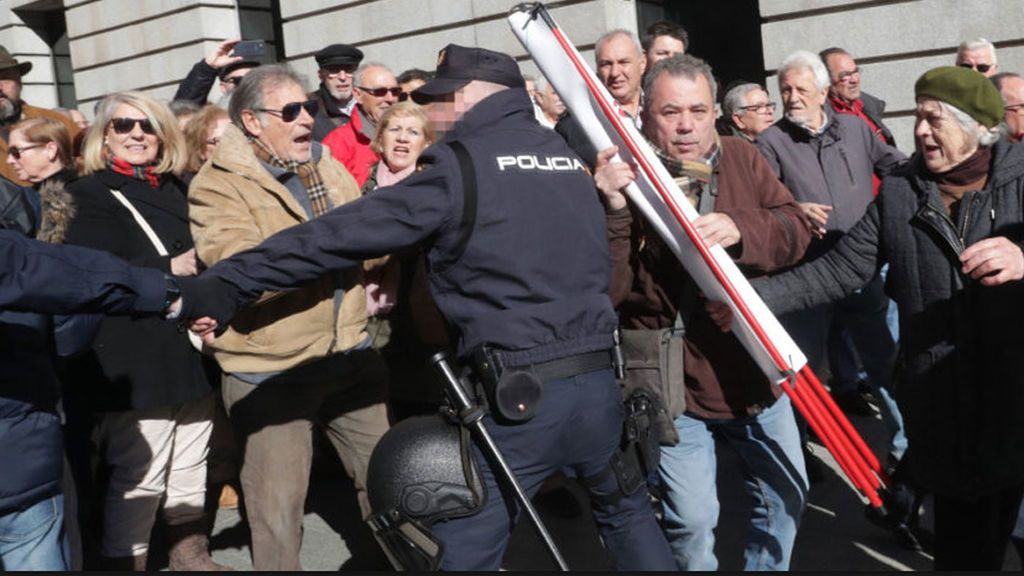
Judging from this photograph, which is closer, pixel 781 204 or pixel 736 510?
pixel 781 204

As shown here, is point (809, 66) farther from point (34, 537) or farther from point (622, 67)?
point (34, 537)

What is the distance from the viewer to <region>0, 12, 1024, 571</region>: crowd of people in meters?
2.89

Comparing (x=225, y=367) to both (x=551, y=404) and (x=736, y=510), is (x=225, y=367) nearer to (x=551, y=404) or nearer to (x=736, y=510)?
(x=551, y=404)

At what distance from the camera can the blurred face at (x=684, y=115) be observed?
11.5ft

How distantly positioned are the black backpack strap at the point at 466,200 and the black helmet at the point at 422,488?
491mm

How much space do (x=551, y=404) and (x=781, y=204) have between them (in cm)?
124

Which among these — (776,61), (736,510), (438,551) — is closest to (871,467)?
(438,551)

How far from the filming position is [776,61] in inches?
356

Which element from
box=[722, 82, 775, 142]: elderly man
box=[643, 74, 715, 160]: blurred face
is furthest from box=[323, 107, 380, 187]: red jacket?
box=[643, 74, 715, 160]: blurred face

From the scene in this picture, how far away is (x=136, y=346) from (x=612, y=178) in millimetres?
1953

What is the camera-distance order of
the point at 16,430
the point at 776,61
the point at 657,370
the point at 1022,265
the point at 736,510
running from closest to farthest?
the point at 1022,265 < the point at 16,430 < the point at 657,370 < the point at 736,510 < the point at 776,61

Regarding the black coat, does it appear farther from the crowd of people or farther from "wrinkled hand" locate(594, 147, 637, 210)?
"wrinkled hand" locate(594, 147, 637, 210)

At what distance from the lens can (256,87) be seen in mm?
3771

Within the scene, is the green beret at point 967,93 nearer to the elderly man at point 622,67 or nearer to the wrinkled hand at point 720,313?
the wrinkled hand at point 720,313
